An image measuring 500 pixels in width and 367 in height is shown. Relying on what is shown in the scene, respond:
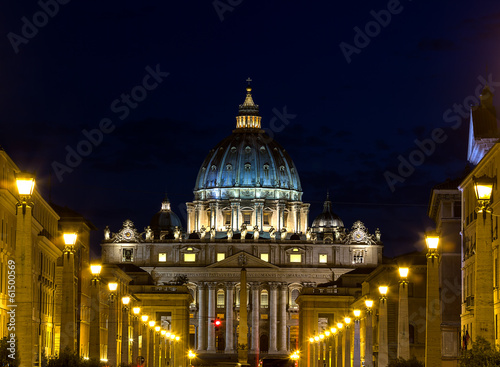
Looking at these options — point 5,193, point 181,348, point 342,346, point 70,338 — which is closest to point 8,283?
point 5,193

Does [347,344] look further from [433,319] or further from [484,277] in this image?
[484,277]

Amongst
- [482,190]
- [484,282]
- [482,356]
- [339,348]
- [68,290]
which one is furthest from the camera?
[339,348]

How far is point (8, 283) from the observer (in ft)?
185

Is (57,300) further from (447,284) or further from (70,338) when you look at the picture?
(70,338)

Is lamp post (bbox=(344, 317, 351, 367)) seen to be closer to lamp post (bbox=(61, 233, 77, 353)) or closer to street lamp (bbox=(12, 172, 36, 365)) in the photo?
lamp post (bbox=(61, 233, 77, 353))

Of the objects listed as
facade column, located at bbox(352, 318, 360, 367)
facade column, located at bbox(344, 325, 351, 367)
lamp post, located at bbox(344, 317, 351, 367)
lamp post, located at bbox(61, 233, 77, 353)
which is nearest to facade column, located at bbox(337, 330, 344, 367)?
facade column, located at bbox(344, 325, 351, 367)

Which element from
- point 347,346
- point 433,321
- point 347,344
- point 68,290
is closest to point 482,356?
point 433,321

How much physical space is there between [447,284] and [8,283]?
1273 inches

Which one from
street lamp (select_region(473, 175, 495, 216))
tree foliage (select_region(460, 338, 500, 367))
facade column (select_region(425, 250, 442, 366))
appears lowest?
tree foliage (select_region(460, 338, 500, 367))

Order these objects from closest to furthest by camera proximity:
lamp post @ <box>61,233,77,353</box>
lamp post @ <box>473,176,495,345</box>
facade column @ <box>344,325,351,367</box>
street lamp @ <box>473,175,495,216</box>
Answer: street lamp @ <box>473,175,495,216</box> < lamp post @ <box>473,176,495,345</box> < lamp post @ <box>61,233,77,353</box> < facade column @ <box>344,325,351,367</box>

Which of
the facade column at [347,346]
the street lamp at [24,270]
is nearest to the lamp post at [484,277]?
the street lamp at [24,270]

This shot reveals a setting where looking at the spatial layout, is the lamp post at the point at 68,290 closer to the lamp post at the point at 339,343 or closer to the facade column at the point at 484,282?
the facade column at the point at 484,282

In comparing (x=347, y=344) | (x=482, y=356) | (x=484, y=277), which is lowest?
(x=482, y=356)

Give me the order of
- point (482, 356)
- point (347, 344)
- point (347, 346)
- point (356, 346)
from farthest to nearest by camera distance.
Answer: point (347, 344) < point (347, 346) < point (356, 346) < point (482, 356)
